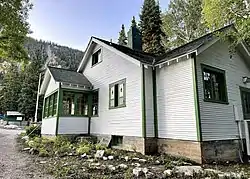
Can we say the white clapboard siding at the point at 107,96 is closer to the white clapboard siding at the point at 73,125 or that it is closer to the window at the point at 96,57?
the window at the point at 96,57

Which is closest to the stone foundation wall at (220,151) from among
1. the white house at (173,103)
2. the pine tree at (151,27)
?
the white house at (173,103)

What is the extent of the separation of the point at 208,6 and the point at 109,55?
5788 mm

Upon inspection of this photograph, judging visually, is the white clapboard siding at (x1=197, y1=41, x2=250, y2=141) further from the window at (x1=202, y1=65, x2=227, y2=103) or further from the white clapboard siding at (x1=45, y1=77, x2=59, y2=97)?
the white clapboard siding at (x1=45, y1=77, x2=59, y2=97)

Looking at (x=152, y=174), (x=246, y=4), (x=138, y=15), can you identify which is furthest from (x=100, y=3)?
(x=138, y=15)

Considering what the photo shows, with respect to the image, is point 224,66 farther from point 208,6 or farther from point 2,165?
point 2,165

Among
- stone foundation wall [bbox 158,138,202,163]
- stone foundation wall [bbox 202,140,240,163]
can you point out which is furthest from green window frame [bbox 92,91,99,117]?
stone foundation wall [bbox 202,140,240,163]

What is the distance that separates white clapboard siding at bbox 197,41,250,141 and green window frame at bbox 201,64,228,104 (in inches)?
7.9

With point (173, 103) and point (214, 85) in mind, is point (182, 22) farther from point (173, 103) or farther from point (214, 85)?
point (173, 103)

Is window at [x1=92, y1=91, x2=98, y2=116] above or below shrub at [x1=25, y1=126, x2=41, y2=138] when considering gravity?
above

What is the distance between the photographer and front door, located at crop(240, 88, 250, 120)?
939 centimetres

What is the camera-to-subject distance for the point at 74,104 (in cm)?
1138

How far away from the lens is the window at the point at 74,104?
11.4m

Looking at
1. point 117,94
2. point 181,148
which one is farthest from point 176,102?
point 117,94

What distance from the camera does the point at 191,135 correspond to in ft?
22.7
